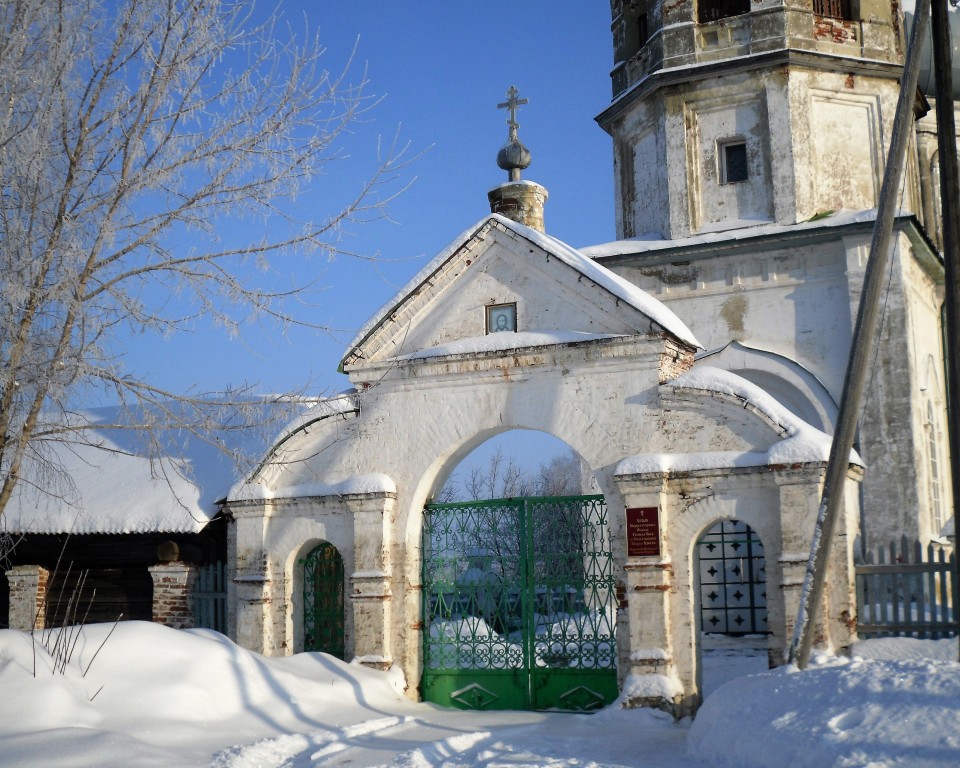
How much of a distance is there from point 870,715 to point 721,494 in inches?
152

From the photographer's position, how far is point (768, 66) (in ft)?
52.1

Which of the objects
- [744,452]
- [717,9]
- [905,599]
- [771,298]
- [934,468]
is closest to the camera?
[905,599]

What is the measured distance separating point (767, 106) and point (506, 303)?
651cm

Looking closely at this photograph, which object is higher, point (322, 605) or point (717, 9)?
point (717, 9)

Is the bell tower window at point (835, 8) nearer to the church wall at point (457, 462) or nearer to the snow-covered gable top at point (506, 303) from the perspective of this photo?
the snow-covered gable top at point (506, 303)

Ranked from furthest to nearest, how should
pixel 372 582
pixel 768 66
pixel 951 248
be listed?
pixel 768 66
pixel 372 582
pixel 951 248

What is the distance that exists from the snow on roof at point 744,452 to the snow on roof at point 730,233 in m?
5.04

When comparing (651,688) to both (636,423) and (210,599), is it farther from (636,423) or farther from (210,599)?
(210,599)

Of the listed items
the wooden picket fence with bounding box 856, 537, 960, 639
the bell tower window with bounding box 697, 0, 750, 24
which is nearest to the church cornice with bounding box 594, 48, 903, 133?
the bell tower window with bounding box 697, 0, 750, 24

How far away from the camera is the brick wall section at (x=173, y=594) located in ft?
42.2

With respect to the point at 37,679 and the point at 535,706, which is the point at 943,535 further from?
the point at 37,679

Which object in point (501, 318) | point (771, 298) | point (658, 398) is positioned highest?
point (771, 298)

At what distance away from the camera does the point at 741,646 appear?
15.2 metres

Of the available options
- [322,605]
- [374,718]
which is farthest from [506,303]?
[374,718]
